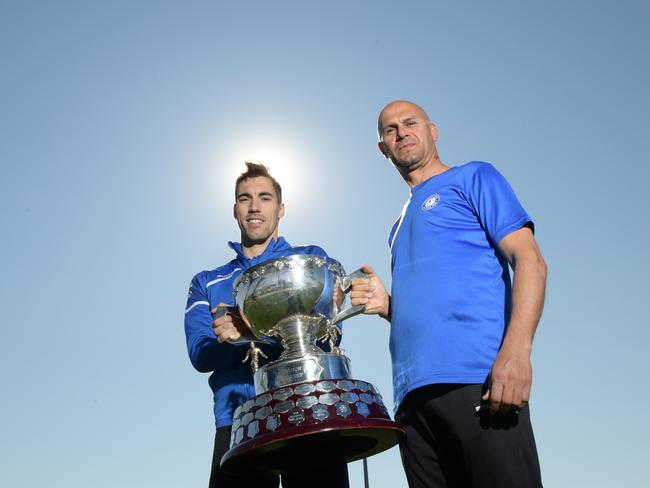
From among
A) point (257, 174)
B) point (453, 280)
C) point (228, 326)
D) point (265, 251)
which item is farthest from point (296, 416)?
point (257, 174)

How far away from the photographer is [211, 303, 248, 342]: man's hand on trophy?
2.89 meters

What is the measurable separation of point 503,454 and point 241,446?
35.6 inches

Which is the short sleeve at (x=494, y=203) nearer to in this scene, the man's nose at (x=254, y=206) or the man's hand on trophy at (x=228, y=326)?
the man's hand on trophy at (x=228, y=326)

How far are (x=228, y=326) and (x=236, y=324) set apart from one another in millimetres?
37

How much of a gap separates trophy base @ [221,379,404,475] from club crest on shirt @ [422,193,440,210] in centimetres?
82

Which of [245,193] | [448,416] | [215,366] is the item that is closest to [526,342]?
[448,416]

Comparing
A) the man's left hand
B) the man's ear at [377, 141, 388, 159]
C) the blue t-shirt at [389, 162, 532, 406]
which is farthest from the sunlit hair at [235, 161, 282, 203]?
the man's left hand

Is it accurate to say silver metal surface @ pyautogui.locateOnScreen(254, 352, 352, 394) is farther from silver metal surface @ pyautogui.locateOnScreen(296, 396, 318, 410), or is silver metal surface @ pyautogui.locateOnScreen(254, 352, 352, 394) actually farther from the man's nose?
the man's nose

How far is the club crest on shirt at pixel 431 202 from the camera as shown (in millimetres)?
2863

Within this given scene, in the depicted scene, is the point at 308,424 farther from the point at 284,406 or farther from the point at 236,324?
the point at 236,324

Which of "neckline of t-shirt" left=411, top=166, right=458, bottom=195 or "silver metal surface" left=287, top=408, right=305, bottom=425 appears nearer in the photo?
"silver metal surface" left=287, top=408, right=305, bottom=425

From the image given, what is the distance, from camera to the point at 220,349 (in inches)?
131

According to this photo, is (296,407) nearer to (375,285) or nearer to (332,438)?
(332,438)

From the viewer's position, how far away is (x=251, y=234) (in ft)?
12.3
